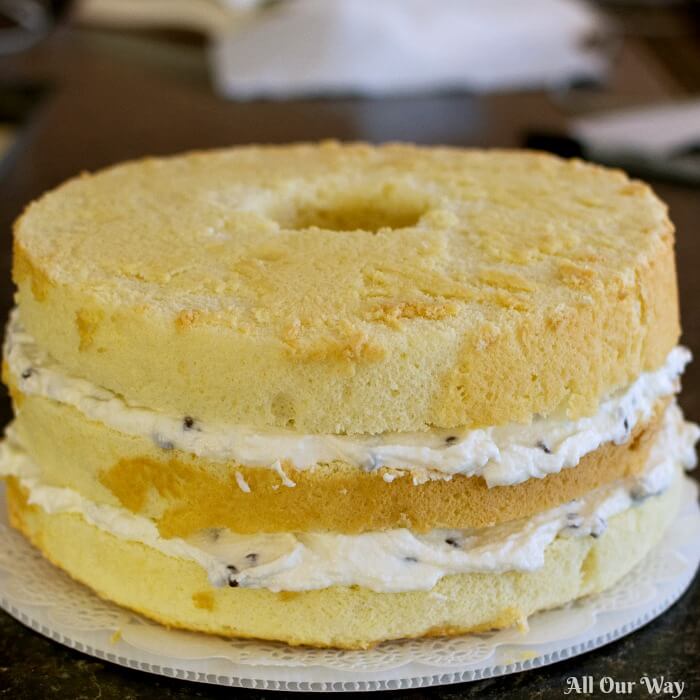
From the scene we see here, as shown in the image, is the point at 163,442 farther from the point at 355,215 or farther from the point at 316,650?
the point at 355,215

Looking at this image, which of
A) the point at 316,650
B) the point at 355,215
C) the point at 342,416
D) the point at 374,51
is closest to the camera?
the point at 342,416

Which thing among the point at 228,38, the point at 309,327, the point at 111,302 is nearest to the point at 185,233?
the point at 111,302

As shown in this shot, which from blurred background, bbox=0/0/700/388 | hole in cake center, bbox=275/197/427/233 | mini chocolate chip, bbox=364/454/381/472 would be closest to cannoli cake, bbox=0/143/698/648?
mini chocolate chip, bbox=364/454/381/472

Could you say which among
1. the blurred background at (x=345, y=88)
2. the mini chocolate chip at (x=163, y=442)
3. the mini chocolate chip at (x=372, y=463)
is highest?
the mini chocolate chip at (x=372, y=463)

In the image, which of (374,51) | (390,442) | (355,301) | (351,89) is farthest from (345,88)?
(390,442)

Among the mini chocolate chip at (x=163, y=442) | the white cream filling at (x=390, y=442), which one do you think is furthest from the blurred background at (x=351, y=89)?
the mini chocolate chip at (x=163, y=442)

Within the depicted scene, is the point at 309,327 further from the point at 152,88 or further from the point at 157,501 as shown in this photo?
the point at 152,88

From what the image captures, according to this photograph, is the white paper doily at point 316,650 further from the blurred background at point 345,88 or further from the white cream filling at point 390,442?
the blurred background at point 345,88
